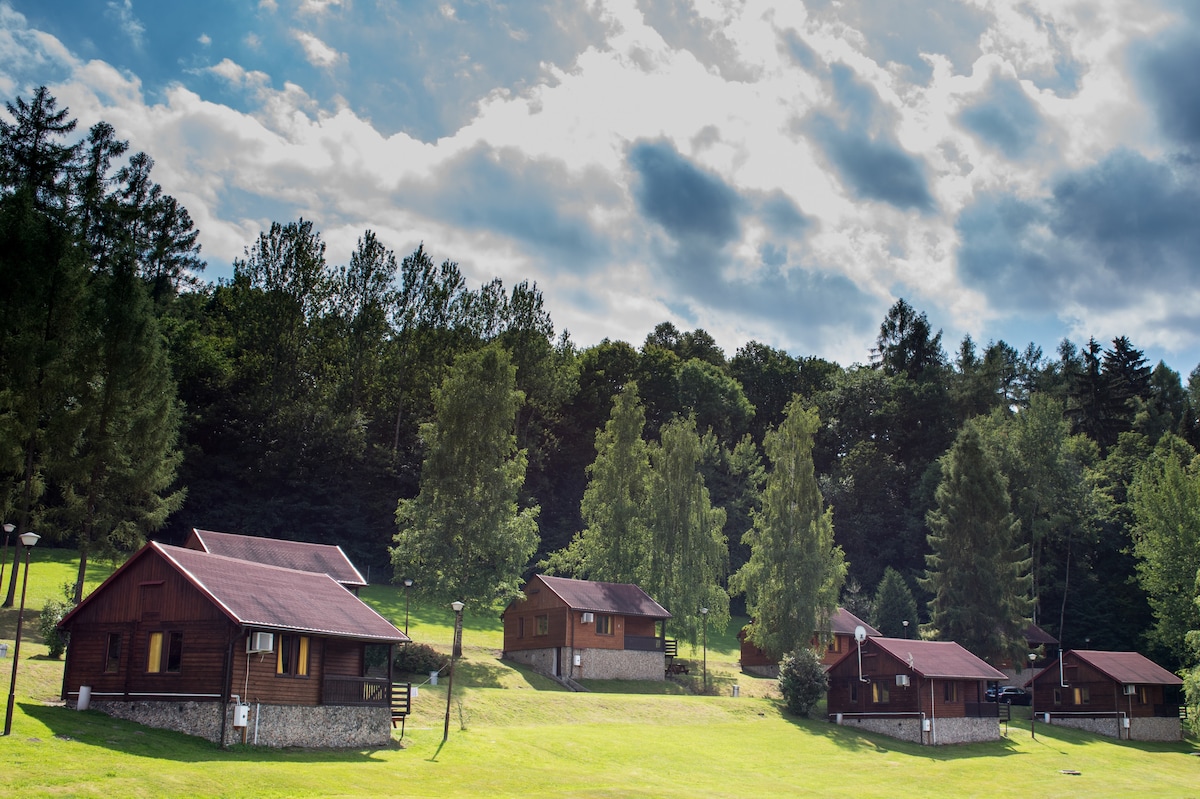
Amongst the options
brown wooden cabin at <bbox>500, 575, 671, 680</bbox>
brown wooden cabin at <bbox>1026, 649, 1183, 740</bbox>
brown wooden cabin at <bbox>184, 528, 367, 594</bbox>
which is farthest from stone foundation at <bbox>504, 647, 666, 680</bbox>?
brown wooden cabin at <bbox>1026, 649, 1183, 740</bbox>

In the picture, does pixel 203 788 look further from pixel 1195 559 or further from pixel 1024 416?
pixel 1024 416

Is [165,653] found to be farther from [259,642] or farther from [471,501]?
[471,501]

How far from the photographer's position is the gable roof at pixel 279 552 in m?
41.1

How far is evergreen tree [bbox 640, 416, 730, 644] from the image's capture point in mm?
56062

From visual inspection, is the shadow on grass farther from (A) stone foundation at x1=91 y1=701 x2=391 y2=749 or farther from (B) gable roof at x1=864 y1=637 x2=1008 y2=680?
(B) gable roof at x1=864 y1=637 x2=1008 y2=680

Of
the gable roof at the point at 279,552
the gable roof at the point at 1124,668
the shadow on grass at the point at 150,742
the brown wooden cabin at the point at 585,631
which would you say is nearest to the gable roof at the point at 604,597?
the brown wooden cabin at the point at 585,631

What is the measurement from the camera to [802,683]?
4659 centimetres

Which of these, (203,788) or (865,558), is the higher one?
(865,558)

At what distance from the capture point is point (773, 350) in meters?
102

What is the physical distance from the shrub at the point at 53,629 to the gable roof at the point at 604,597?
23.2 m

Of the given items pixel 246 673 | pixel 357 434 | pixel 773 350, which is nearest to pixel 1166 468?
pixel 773 350

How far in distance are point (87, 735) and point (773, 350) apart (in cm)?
8474

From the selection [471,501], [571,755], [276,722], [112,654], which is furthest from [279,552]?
[571,755]

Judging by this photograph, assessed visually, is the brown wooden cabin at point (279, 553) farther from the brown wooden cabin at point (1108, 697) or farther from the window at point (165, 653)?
the brown wooden cabin at point (1108, 697)
